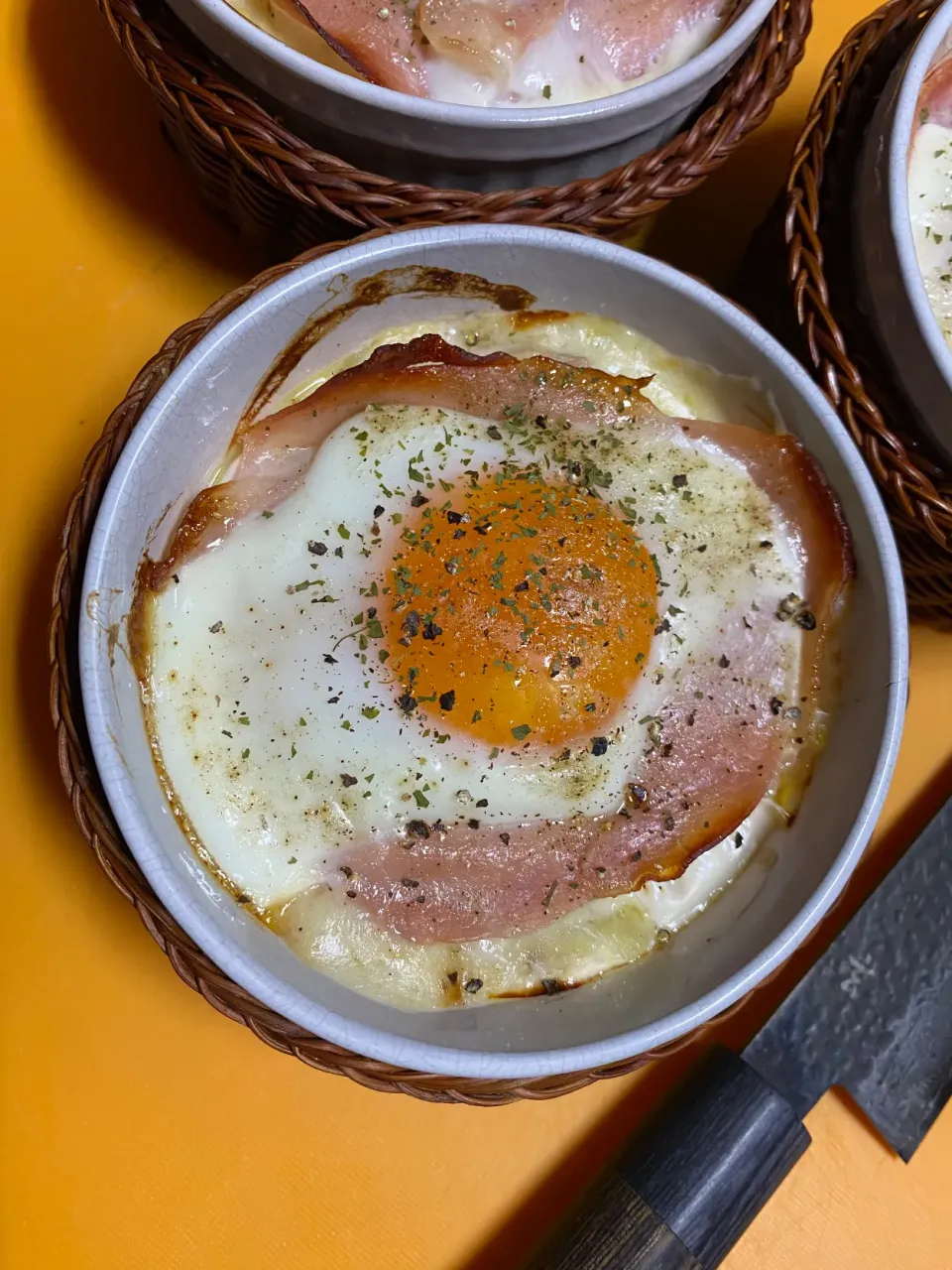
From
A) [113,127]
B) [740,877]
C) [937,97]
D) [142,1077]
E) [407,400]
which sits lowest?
[142,1077]

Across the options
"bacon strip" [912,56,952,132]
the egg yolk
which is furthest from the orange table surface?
"bacon strip" [912,56,952,132]

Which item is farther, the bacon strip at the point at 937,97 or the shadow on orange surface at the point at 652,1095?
the shadow on orange surface at the point at 652,1095

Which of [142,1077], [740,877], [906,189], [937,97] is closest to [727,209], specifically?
[937,97]

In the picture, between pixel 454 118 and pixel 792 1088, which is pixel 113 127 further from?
pixel 792 1088

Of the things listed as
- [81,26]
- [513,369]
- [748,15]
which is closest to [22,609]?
[513,369]

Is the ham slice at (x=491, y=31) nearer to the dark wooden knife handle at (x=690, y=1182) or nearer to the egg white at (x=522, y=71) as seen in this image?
the egg white at (x=522, y=71)

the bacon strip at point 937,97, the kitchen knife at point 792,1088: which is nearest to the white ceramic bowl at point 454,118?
the bacon strip at point 937,97
